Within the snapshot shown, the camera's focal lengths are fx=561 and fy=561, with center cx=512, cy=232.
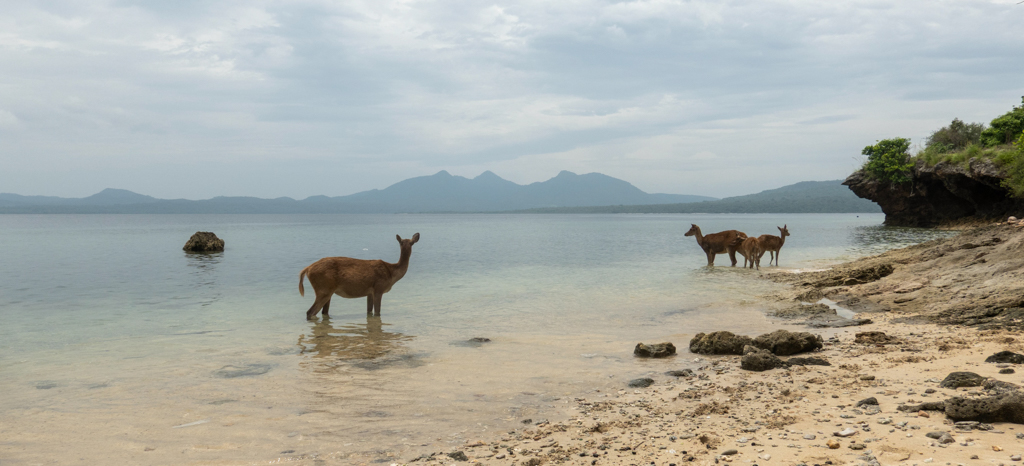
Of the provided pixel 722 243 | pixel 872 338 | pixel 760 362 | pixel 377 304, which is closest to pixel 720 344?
pixel 760 362

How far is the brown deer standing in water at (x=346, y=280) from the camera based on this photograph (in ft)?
38.9

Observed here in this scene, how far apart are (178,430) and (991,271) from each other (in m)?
14.3

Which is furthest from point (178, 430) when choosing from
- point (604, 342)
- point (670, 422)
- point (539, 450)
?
point (604, 342)

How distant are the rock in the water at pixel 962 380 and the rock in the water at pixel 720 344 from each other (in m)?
2.88

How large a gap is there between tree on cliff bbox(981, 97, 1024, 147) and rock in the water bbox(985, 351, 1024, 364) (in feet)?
146

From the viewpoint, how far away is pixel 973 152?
40.5m

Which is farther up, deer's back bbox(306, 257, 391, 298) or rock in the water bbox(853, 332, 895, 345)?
deer's back bbox(306, 257, 391, 298)

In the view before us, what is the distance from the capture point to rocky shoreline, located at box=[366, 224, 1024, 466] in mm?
4145

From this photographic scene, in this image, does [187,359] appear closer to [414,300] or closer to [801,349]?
[414,300]

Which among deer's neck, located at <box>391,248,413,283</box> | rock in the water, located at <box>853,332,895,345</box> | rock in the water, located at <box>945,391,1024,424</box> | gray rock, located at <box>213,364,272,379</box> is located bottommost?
gray rock, located at <box>213,364,272,379</box>

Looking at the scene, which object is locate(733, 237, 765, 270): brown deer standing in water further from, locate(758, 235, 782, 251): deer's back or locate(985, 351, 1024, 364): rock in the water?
locate(985, 351, 1024, 364): rock in the water

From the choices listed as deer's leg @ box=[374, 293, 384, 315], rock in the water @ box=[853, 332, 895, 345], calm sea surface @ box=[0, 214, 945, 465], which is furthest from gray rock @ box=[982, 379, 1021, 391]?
deer's leg @ box=[374, 293, 384, 315]

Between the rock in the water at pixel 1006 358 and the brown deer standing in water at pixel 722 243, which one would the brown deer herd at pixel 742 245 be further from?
the rock in the water at pixel 1006 358

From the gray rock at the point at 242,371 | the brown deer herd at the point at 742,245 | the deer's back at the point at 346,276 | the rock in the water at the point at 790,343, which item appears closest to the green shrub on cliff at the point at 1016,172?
the brown deer herd at the point at 742,245
